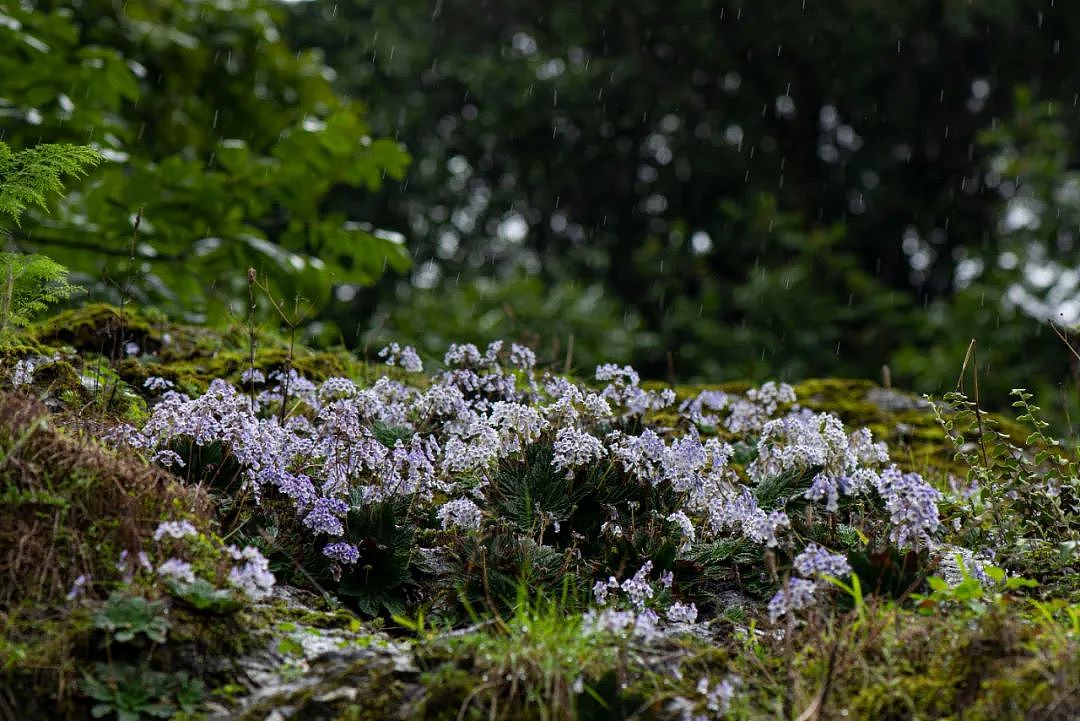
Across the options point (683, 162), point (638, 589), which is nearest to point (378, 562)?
point (638, 589)

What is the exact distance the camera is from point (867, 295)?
1424cm

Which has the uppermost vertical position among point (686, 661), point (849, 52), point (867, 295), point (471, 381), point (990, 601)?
point (849, 52)

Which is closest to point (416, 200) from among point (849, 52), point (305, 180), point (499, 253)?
point (499, 253)

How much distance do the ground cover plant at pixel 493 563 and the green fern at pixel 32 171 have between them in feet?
2.28

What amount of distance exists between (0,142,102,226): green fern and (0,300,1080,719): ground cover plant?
2.28 ft

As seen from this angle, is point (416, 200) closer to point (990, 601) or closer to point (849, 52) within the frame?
point (849, 52)

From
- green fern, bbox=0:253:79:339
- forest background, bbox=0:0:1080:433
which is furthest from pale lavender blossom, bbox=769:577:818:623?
forest background, bbox=0:0:1080:433

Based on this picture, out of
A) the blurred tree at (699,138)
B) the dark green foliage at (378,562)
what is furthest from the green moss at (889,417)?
the blurred tree at (699,138)

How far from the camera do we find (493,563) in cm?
353

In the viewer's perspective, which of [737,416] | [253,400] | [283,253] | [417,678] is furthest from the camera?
[283,253]

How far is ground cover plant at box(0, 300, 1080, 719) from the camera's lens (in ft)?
8.97

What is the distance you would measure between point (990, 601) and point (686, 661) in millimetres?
926

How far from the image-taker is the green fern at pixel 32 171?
3639 millimetres

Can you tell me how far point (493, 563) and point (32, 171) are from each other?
82.9 inches
